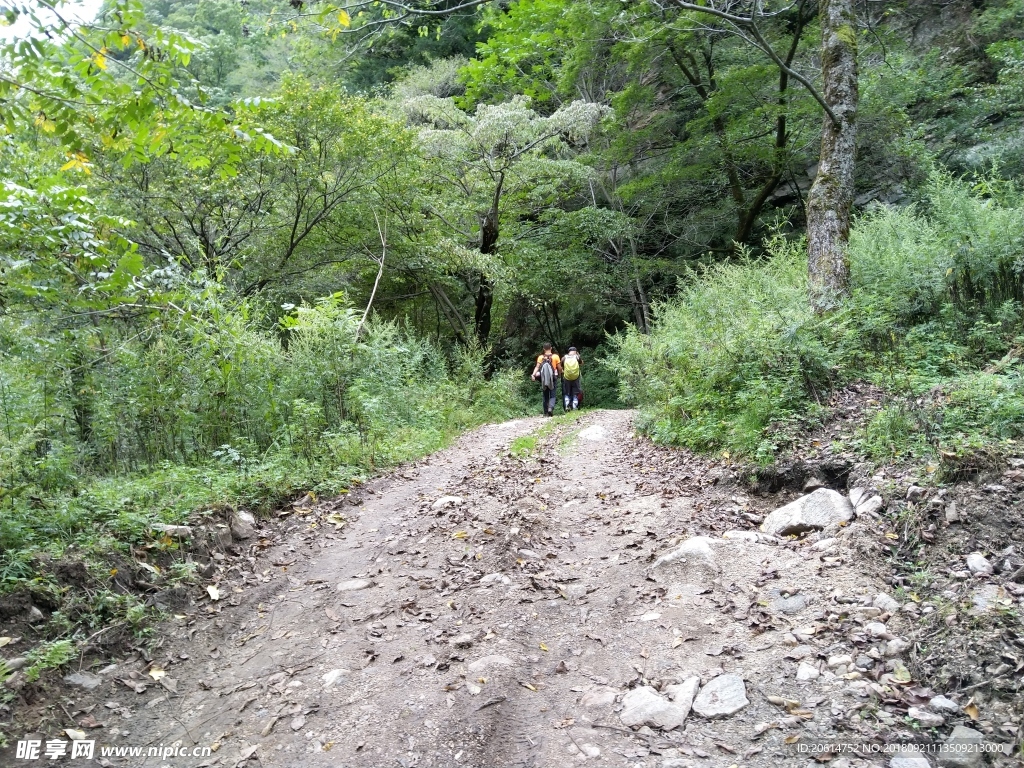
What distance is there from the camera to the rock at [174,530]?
4.77 metres

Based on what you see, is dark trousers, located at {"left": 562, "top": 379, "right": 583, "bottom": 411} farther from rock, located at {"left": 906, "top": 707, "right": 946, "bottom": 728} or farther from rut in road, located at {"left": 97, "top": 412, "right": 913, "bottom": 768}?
rock, located at {"left": 906, "top": 707, "right": 946, "bottom": 728}

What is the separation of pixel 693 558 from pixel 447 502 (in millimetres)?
3148

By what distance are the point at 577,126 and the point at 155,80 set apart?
14.3m

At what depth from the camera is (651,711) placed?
3.08 meters

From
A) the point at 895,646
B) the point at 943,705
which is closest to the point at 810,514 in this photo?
the point at 895,646

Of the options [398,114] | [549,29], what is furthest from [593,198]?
[398,114]

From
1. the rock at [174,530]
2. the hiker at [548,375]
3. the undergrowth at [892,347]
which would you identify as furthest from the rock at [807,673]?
the hiker at [548,375]

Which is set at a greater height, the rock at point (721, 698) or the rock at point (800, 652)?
the rock at point (800, 652)

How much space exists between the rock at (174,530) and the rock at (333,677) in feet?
6.99

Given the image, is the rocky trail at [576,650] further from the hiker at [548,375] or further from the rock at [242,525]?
the hiker at [548,375]

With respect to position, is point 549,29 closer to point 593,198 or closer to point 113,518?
point 593,198

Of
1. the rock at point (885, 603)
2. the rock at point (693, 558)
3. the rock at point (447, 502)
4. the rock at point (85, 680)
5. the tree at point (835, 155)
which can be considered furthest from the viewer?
the tree at point (835, 155)

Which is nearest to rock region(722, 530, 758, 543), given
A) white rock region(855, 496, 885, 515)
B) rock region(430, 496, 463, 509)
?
white rock region(855, 496, 885, 515)

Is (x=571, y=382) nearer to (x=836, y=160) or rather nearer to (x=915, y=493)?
(x=836, y=160)
